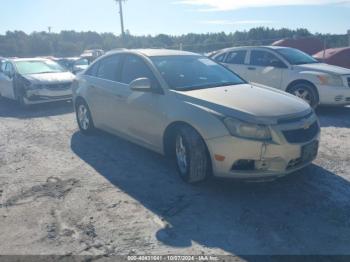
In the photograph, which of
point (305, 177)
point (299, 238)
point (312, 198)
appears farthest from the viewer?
point (305, 177)

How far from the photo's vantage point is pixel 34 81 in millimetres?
10336

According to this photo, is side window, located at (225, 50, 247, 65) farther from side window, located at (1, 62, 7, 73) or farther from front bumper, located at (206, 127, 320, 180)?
side window, located at (1, 62, 7, 73)

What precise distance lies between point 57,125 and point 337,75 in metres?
6.44

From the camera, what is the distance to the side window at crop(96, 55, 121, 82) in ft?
19.5

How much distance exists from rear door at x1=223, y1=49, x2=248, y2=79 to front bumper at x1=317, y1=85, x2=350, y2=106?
89.1 inches

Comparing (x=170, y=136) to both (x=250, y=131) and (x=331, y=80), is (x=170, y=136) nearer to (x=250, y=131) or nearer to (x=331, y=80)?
(x=250, y=131)

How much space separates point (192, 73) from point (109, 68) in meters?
1.68

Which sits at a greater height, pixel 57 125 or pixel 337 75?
pixel 337 75

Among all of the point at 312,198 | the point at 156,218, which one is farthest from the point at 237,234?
the point at 312,198

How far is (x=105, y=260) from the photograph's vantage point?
122 inches

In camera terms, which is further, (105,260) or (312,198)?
(312,198)

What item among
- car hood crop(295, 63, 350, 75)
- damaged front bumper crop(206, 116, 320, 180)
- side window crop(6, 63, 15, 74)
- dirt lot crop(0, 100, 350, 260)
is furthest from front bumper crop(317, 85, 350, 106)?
side window crop(6, 63, 15, 74)

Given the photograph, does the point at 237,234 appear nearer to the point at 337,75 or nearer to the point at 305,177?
the point at 305,177

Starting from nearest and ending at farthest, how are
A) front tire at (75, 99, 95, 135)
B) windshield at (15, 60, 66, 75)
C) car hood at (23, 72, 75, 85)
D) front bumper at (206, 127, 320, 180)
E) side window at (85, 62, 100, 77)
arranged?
front bumper at (206, 127, 320, 180)
side window at (85, 62, 100, 77)
front tire at (75, 99, 95, 135)
car hood at (23, 72, 75, 85)
windshield at (15, 60, 66, 75)
